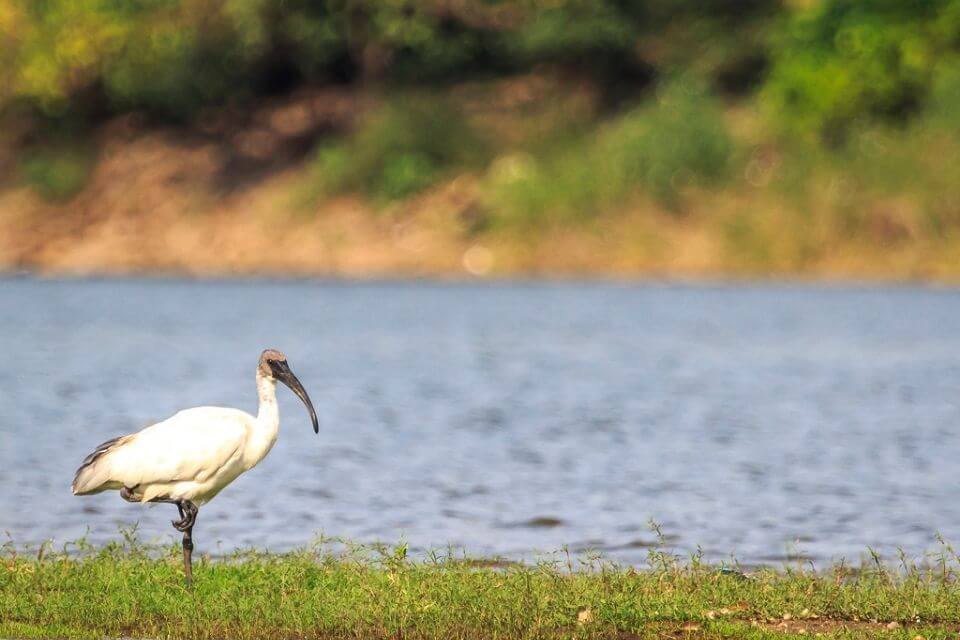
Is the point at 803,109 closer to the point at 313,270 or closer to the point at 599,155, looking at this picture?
the point at 599,155

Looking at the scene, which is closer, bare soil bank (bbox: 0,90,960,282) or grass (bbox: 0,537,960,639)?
grass (bbox: 0,537,960,639)

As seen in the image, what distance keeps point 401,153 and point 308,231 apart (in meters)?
4.15

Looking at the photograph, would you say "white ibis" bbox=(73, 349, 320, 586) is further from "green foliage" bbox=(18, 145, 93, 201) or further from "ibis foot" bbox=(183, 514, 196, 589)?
"green foliage" bbox=(18, 145, 93, 201)

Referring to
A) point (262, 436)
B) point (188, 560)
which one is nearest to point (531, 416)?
point (262, 436)

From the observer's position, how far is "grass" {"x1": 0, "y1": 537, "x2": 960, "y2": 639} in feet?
34.2

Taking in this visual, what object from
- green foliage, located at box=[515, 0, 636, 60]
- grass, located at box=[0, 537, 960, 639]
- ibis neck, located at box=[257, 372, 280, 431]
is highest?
green foliage, located at box=[515, 0, 636, 60]

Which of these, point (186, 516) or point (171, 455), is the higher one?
point (171, 455)

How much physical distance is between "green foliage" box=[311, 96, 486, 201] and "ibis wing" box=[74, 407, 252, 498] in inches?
1997

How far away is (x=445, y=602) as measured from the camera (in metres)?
10.8

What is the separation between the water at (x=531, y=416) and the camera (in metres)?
16.2

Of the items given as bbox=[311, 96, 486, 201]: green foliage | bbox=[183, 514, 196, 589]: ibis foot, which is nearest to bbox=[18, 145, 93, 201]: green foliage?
bbox=[311, 96, 486, 201]: green foliage

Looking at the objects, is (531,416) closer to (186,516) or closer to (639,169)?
(186,516)

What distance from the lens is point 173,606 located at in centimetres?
1078

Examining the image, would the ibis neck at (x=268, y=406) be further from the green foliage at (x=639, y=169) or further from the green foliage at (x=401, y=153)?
the green foliage at (x=401, y=153)
